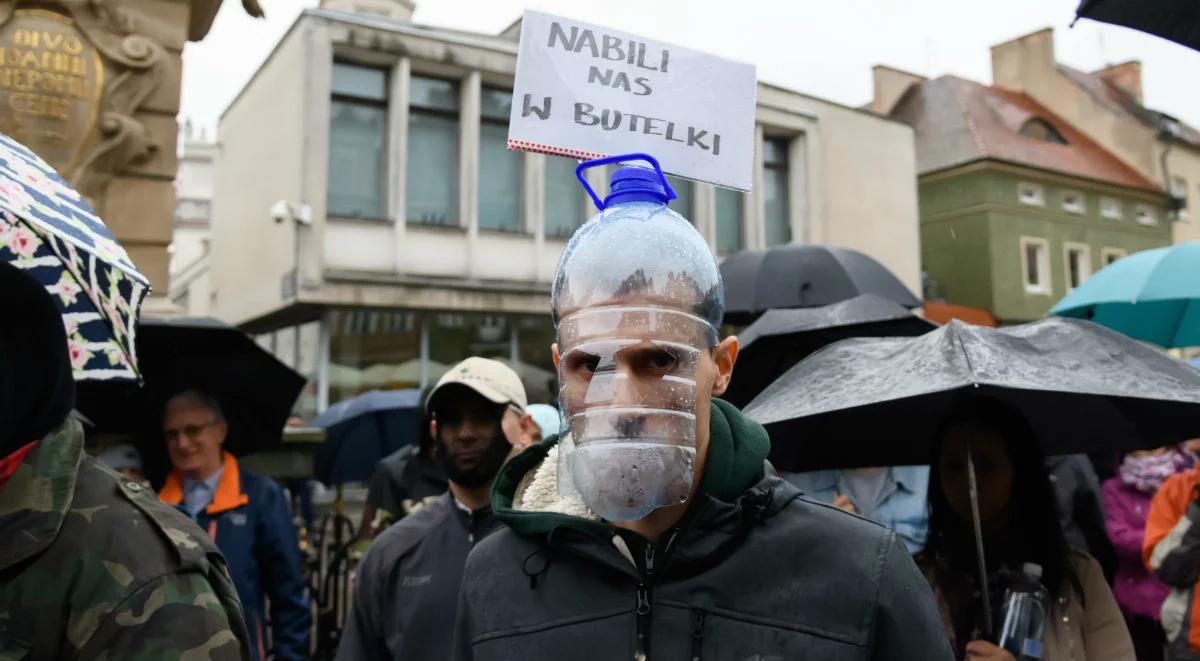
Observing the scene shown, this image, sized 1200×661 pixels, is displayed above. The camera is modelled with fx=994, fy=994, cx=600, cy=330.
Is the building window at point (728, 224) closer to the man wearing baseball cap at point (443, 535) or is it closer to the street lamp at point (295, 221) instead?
the street lamp at point (295, 221)

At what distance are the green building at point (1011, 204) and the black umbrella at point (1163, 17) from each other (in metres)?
25.1

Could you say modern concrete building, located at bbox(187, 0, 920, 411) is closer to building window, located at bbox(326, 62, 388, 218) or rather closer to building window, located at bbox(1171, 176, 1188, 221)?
building window, located at bbox(326, 62, 388, 218)

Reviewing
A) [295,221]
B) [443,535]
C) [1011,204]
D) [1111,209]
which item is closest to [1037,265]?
[1011,204]

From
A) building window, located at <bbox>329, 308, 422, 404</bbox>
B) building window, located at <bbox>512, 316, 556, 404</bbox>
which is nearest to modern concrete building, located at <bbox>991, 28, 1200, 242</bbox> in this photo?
building window, located at <bbox>512, 316, 556, 404</bbox>

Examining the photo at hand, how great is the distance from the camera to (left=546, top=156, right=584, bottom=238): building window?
60.5ft

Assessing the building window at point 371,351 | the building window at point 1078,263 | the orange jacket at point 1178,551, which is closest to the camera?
the orange jacket at point 1178,551

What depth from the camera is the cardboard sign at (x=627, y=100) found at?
2.03 m

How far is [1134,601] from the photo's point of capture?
5.20 metres

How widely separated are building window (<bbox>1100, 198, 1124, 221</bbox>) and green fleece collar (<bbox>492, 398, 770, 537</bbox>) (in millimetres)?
32293

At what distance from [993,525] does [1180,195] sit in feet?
114

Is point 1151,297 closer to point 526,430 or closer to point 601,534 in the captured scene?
point 526,430

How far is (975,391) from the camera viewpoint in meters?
2.67

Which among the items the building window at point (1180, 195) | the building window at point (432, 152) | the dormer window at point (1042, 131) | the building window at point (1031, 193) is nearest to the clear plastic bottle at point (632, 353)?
the building window at point (432, 152)

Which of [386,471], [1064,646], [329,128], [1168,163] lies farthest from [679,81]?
[1168,163]
